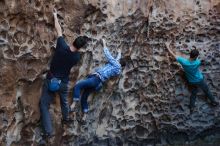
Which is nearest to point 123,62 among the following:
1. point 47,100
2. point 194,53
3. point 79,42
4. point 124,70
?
point 124,70

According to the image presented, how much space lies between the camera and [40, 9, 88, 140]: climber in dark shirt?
5941 mm

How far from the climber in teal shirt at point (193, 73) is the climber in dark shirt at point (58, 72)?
162cm

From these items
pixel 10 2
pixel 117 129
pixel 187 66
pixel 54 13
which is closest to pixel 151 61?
pixel 187 66

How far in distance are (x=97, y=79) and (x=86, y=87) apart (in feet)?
0.53

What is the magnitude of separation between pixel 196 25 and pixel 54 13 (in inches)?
90.4

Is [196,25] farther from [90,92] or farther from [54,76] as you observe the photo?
[54,76]

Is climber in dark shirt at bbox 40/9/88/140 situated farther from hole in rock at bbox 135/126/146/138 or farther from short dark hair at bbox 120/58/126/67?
hole in rock at bbox 135/126/146/138

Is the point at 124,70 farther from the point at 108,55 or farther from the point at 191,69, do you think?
the point at 191,69

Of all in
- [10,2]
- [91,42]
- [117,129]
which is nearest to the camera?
[10,2]

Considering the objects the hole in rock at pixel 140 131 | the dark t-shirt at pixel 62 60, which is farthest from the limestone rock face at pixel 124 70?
the dark t-shirt at pixel 62 60

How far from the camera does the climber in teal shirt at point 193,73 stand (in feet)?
23.5

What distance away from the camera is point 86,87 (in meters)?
6.49

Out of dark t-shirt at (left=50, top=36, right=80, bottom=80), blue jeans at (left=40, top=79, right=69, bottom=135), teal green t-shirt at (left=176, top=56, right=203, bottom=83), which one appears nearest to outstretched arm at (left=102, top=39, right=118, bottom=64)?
dark t-shirt at (left=50, top=36, right=80, bottom=80)

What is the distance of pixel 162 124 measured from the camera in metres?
7.56
